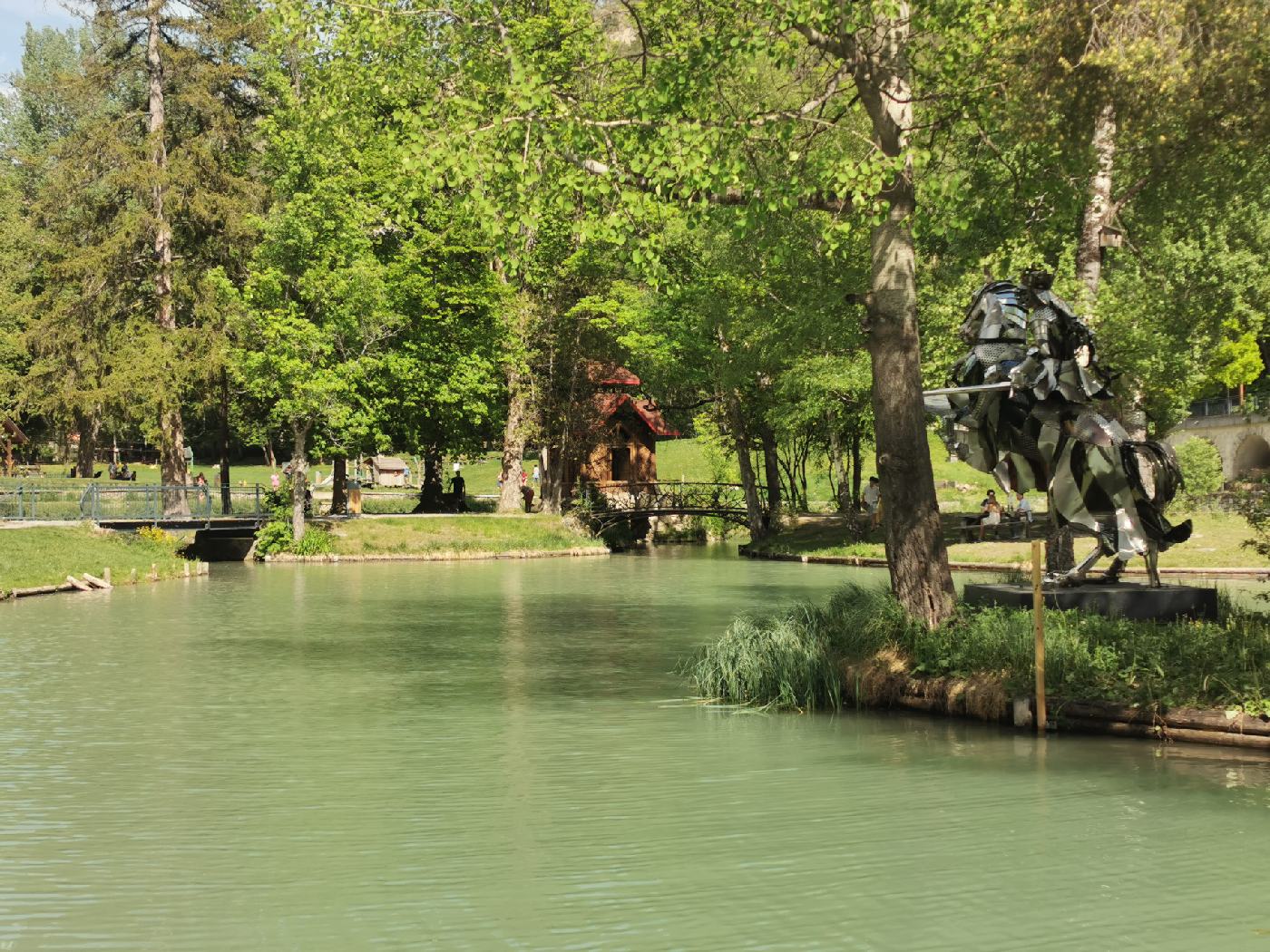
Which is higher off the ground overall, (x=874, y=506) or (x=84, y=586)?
(x=874, y=506)

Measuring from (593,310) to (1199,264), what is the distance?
73.7 ft

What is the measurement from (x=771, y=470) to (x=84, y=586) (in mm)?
28503

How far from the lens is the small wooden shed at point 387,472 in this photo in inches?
3612

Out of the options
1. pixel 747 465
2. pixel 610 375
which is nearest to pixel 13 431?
pixel 610 375

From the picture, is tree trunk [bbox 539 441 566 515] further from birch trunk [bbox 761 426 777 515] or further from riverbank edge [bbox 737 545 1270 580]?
riverbank edge [bbox 737 545 1270 580]

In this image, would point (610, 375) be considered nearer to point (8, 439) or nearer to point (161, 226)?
point (161, 226)

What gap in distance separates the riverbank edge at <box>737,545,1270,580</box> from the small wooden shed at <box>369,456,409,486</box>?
48678 mm

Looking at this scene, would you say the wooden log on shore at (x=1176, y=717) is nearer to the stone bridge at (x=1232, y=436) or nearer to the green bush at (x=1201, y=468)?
the green bush at (x=1201, y=468)

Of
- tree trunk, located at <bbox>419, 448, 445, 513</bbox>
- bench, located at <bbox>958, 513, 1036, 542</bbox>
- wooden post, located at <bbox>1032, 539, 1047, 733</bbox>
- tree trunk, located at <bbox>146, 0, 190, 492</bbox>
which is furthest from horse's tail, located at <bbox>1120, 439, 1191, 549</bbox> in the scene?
tree trunk, located at <bbox>419, 448, 445, 513</bbox>

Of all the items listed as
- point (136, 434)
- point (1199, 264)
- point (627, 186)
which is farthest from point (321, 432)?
point (136, 434)

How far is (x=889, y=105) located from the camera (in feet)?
54.7

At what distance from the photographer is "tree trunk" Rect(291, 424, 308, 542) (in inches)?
1740

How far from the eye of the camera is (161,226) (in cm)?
4875

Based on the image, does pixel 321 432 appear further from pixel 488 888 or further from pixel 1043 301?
pixel 488 888
